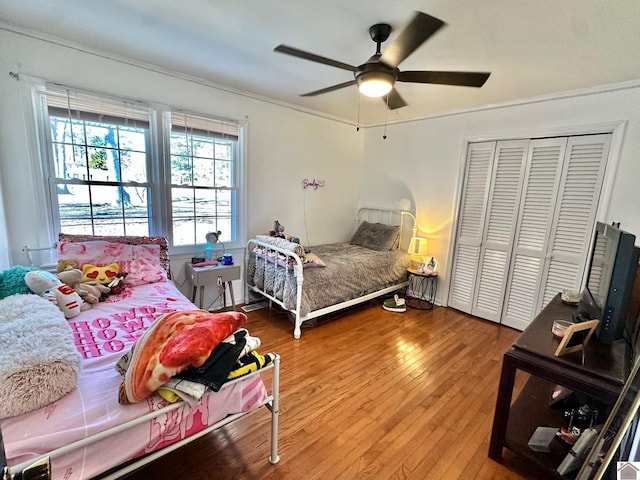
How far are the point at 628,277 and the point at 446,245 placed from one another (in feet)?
7.50

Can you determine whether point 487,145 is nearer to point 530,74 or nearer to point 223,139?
point 530,74

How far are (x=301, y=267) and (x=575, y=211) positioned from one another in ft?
8.79

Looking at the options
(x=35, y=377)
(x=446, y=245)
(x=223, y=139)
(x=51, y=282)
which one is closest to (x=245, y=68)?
(x=223, y=139)

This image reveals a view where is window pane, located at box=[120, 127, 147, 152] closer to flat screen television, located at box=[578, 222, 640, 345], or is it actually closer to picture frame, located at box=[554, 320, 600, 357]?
picture frame, located at box=[554, 320, 600, 357]

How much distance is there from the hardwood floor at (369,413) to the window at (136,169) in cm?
134

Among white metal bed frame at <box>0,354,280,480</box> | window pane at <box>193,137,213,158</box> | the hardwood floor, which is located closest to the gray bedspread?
the hardwood floor

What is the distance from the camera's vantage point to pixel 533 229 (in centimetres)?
306

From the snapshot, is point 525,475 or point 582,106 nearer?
point 525,475

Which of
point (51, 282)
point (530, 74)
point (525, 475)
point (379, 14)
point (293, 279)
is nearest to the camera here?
point (525, 475)

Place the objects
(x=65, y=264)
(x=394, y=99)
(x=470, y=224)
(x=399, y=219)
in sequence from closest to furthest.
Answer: (x=65, y=264) < (x=394, y=99) < (x=470, y=224) < (x=399, y=219)

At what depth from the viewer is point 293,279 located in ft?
9.12

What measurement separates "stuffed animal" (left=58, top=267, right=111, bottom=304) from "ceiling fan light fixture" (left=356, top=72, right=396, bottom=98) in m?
2.32

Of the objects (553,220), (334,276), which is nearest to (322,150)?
(334,276)

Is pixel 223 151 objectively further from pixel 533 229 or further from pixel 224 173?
pixel 533 229
